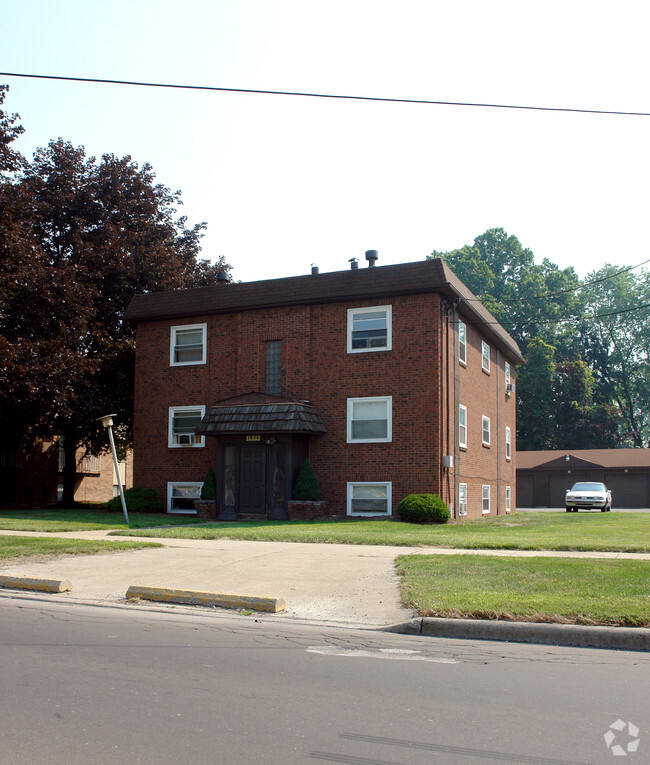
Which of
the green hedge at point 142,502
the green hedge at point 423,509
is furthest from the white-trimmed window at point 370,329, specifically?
the green hedge at point 142,502

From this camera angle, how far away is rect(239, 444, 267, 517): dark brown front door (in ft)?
77.7

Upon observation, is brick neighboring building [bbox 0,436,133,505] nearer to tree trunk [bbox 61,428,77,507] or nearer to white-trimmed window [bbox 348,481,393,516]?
tree trunk [bbox 61,428,77,507]

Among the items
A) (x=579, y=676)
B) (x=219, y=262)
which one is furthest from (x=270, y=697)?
(x=219, y=262)

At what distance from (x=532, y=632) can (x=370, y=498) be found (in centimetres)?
1593

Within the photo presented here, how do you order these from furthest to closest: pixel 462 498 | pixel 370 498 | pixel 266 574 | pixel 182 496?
pixel 182 496 → pixel 462 498 → pixel 370 498 → pixel 266 574

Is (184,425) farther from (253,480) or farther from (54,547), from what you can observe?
(54,547)

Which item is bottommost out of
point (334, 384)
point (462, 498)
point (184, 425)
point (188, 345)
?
point (462, 498)

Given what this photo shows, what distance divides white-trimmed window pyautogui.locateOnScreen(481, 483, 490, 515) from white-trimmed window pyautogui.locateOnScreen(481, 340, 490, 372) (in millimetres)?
4263

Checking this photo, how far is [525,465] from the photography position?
50781 mm

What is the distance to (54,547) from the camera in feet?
45.0

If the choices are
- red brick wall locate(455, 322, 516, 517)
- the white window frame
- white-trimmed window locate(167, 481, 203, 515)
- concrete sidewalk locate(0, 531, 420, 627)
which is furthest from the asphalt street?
the white window frame

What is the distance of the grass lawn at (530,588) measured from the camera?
799 centimetres

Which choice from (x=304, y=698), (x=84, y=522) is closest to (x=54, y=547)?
(x=84, y=522)

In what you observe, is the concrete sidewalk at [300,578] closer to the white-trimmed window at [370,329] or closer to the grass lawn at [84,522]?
the grass lawn at [84,522]
